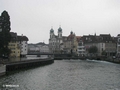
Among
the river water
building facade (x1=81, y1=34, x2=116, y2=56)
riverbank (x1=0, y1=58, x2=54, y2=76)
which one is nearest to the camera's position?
the river water

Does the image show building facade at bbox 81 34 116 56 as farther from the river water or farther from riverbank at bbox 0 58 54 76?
the river water

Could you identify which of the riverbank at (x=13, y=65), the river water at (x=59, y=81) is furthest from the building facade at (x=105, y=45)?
the river water at (x=59, y=81)

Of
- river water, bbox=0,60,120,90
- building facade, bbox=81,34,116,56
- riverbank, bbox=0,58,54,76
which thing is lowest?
river water, bbox=0,60,120,90

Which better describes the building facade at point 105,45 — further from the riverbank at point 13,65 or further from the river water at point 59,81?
the river water at point 59,81

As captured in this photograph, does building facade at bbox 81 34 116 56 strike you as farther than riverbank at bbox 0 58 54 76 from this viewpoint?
Yes

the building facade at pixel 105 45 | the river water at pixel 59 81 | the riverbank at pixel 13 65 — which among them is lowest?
the river water at pixel 59 81

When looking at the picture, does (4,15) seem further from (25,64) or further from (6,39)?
(25,64)

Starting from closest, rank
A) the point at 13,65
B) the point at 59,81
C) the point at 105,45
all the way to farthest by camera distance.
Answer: the point at 59,81 → the point at 13,65 → the point at 105,45

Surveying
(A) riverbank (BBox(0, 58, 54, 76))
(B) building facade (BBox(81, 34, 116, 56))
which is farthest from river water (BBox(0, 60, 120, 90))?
(B) building facade (BBox(81, 34, 116, 56))

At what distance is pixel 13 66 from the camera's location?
180 ft

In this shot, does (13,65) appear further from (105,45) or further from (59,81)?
(105,45)

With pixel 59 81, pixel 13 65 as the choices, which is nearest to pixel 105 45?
pixel 13 65

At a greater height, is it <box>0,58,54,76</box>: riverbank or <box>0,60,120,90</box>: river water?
<box>0,58,54,76</box>: riverbank

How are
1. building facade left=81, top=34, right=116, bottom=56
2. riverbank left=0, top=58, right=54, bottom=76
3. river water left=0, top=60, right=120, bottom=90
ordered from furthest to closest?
building facade left=81, top=34, right=116, bottom=56, riverbank left=0, top=58, right=54, bottom=76, river water left=0, top=60, right=120, bottom=90
